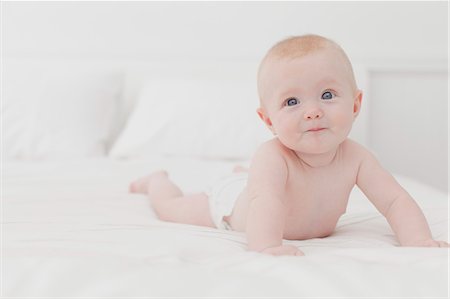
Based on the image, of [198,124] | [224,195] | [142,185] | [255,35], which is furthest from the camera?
[255,35]

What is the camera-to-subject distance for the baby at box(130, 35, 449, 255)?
881 mm

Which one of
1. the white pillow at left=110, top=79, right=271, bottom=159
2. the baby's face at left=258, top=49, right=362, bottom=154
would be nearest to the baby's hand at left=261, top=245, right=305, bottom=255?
the baby's face at left=258, top=49, right=362, bottom=154

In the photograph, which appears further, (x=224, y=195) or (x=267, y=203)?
(x=224, y=195)

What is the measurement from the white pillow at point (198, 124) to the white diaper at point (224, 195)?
36.5 inches

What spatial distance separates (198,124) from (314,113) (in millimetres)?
1399

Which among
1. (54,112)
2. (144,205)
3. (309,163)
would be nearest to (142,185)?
(144,205)

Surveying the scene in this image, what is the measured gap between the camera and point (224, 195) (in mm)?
1172

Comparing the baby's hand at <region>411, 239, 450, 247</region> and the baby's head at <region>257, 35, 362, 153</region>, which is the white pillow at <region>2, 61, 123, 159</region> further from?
the baby's hand at <region>411, 239, 450, 247</region>

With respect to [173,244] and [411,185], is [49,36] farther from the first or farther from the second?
[173,244]

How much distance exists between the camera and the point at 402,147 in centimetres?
280

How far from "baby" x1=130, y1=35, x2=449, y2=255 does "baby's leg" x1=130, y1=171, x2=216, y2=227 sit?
0.11 meters

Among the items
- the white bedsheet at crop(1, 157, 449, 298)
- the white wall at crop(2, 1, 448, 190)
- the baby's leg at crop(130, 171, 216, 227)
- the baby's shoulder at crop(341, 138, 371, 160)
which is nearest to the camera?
the white bedsheet at crop(1, 157, 449, 298)

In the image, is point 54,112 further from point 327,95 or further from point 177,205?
point 327,95

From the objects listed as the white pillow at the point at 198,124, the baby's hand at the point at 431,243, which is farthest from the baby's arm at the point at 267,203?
the white pillow at the point at 198,124
